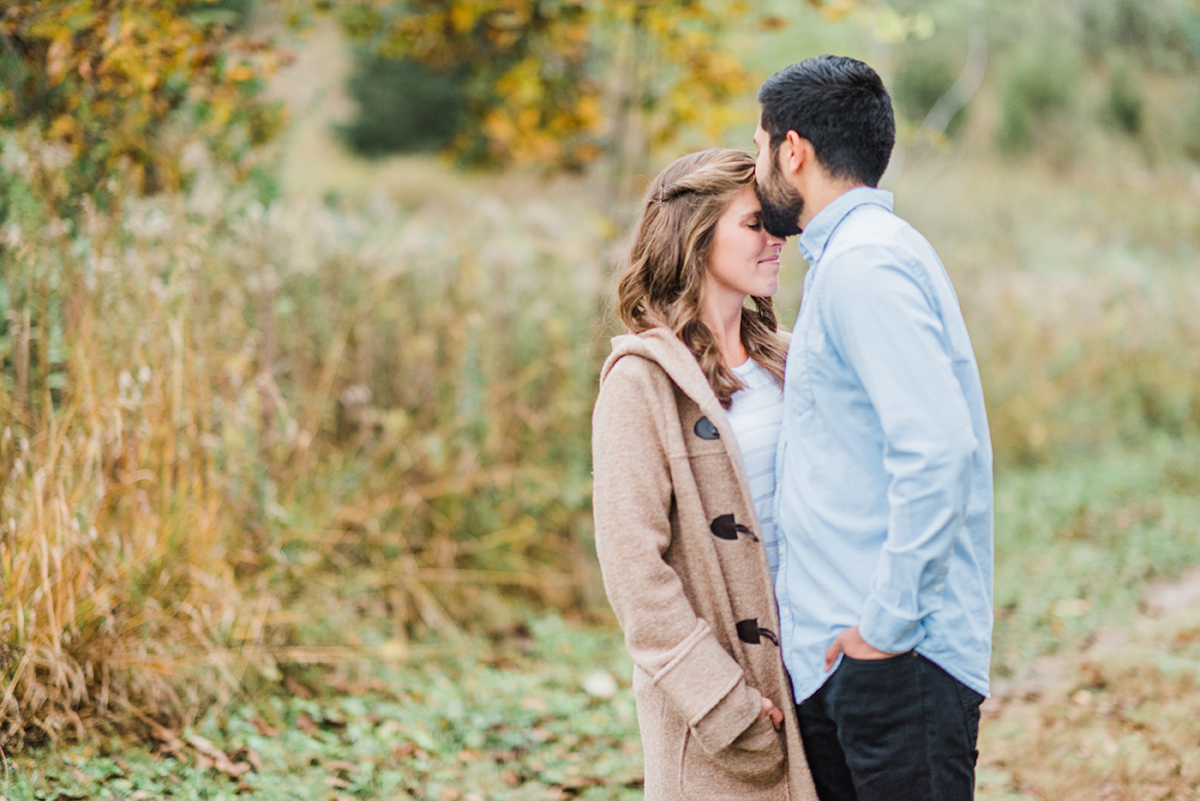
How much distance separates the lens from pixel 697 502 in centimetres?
198

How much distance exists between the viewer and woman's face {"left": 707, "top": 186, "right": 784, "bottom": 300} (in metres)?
2.07

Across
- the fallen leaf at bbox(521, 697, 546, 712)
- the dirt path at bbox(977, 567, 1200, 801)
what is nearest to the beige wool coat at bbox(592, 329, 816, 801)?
the dirt path at bbox(977, 567, 1200, 801)

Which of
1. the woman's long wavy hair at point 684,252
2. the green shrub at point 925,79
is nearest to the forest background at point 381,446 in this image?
the woman's long wavy hair at point 684,252

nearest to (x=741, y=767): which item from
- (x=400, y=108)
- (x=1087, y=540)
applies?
(x=1087, y=540)

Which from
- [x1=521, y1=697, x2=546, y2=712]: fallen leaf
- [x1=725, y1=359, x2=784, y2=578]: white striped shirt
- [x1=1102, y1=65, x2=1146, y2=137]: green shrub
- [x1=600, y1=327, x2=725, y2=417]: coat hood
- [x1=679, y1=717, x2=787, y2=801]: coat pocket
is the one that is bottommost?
[x1=521, y1=697, x2=546, y2=712]: fallen leaf

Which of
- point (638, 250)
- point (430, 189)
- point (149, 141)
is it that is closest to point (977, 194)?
point (430, 189)

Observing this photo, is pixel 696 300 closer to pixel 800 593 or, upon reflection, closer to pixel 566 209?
pixel 800 593

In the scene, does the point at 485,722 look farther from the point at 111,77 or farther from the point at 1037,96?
the point at 1037,96

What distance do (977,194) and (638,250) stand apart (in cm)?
1623

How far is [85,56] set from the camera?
3.82m

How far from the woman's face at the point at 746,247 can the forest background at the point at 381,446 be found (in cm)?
51

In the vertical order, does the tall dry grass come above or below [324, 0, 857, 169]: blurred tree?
below

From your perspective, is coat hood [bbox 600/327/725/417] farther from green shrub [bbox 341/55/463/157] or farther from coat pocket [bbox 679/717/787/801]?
green shrub [bbox 341/55/463/157]

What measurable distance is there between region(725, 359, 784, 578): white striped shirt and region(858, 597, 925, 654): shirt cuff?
35cm
